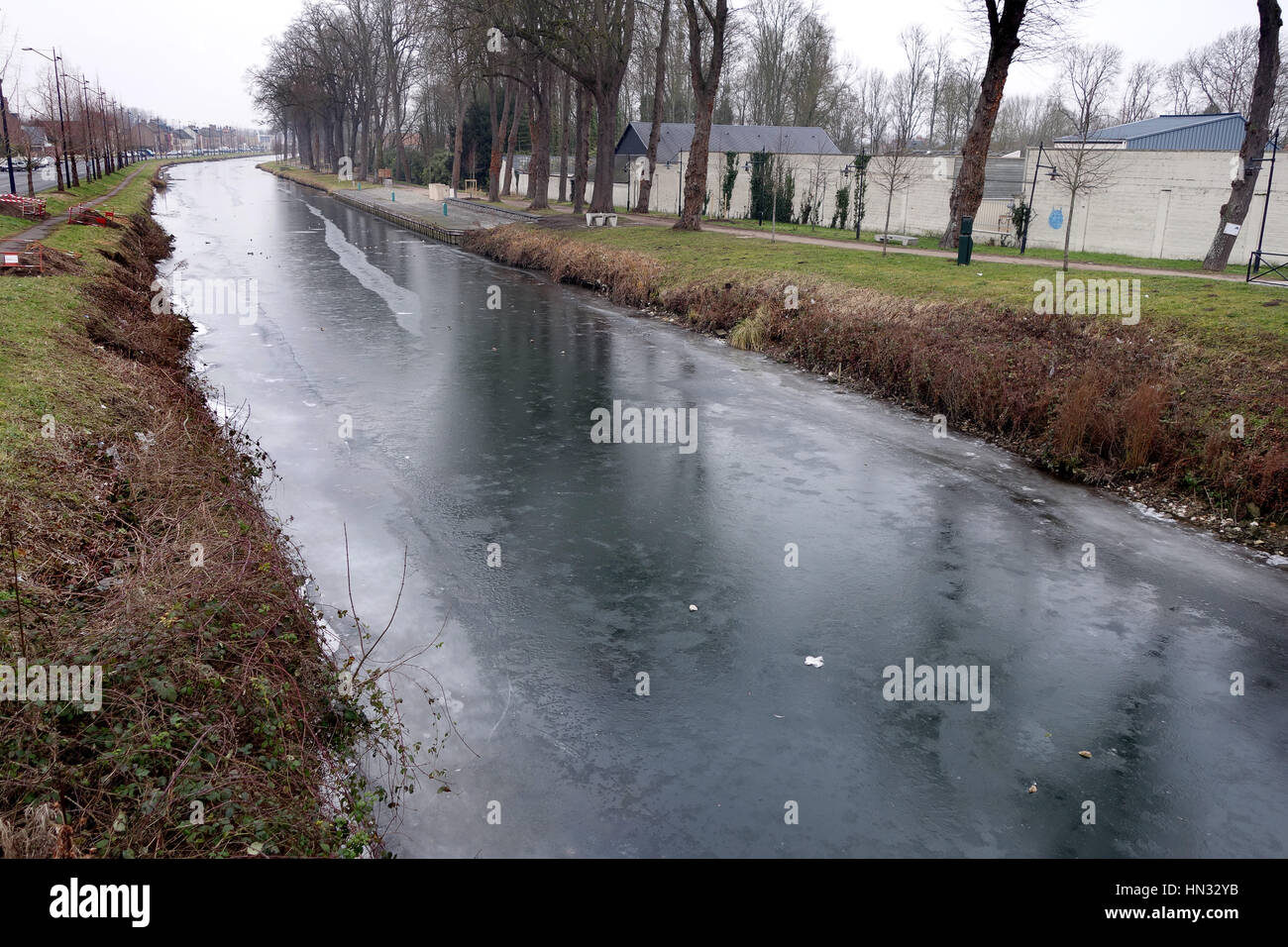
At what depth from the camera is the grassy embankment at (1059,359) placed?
443 inches

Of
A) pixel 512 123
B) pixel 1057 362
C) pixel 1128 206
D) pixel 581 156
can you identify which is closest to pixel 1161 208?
pixel 1128 206

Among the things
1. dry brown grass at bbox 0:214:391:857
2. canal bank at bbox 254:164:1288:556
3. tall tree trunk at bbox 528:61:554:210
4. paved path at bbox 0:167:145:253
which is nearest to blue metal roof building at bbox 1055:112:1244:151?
tall tree trunk at bbox 528:61:554:210

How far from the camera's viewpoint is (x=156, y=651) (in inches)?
223

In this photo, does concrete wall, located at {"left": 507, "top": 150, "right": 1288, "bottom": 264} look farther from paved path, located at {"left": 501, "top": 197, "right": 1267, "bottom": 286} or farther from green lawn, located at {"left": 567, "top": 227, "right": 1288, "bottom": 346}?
green lawn, located at {"left": 567, "top": 227, "right": 1288, "bottom": 346}

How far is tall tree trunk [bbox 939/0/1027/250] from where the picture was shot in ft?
71.3

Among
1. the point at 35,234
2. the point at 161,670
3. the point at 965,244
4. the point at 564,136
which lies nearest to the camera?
the point at 161,670

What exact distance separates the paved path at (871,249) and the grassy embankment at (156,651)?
707 inches

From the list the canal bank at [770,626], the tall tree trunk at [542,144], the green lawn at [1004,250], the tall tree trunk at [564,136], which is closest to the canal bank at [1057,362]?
the canal bank at [770,626]

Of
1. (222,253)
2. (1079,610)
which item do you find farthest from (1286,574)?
(222,253)

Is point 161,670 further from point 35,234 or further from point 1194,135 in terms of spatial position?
point 1194,135

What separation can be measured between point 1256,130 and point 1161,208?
9.70 metres

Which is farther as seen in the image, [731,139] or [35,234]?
[731,139]

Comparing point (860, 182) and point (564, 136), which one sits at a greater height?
point (564, 136)
